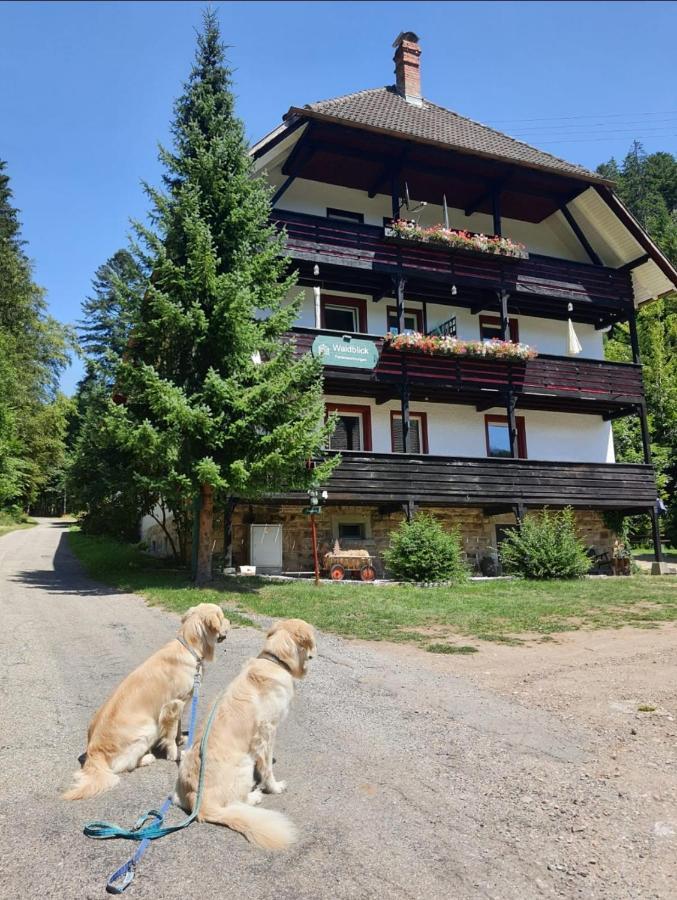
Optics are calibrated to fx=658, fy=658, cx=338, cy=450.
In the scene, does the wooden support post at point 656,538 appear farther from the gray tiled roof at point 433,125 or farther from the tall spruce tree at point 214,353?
the tall spruce tree at point 214,353

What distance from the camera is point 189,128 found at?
51.5 feet

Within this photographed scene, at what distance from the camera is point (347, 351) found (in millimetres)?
18875

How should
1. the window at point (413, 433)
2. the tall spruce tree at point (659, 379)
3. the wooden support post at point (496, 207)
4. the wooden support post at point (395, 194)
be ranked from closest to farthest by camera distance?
the wooden support post at point (395, 194) → the window at point (413, 433) → the wooden support post at point (496, 207) → the tall spruce tree at point (659, 379)

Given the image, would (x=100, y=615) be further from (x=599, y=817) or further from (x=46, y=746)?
(x=599, y=817)

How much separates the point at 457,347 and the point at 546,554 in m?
6.67

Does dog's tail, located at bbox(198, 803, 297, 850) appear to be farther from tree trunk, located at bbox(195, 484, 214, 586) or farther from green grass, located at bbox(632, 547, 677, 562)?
green grass, located at bbox(632, 547, 677, 562)

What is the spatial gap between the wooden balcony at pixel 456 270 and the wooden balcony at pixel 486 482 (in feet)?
19.2

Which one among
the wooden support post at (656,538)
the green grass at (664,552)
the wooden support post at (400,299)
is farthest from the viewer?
the green grass at (664,552)

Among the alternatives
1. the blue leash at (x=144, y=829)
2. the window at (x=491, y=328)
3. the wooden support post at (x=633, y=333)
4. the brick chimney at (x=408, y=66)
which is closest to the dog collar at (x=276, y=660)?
the blue leash at (x=144, y=829)

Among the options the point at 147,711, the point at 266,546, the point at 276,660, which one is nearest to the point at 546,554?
the point at 266,546

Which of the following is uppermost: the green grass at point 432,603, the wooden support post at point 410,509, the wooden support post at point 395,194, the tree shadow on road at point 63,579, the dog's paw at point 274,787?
the wooden support post at point 395,194

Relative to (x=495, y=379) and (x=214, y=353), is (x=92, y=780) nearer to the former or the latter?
(x=214, y=353)

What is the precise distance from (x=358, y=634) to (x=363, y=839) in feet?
19.7

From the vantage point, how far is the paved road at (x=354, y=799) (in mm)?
3113
